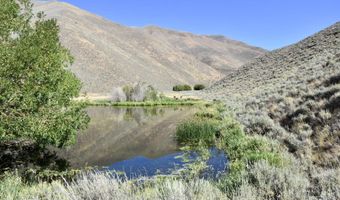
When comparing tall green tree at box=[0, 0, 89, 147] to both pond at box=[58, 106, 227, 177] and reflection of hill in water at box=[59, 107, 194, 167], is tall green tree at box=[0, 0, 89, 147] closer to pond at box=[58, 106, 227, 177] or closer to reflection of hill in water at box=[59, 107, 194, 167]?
pond at box=[58, 106, 227, 177]

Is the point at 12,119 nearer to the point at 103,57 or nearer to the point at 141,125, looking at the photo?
the point at 141,125

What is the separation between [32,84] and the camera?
17250 millimetres

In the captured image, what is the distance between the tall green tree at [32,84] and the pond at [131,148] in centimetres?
345

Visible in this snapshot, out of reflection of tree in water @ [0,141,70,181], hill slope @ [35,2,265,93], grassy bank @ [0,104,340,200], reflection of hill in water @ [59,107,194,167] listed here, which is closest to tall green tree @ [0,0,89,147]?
reflection of tree in water @ [0,141,70,181]

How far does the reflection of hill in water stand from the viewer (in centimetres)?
2384

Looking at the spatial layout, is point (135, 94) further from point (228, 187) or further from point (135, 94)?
point (228, 187)

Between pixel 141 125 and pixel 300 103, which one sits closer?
pixel 300 103

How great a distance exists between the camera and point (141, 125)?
1519 inches

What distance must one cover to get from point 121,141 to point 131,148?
3178 mm

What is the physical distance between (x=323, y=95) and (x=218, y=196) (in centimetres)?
1487

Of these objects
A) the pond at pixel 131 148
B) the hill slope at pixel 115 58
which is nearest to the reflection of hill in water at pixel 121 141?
the pond at pixel 131 148

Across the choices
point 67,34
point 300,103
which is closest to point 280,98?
point 300,103

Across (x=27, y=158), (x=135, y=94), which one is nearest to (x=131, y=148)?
(x=27, y=158)

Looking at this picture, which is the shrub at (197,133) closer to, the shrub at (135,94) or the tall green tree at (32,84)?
the tall green tree at (32,84)
